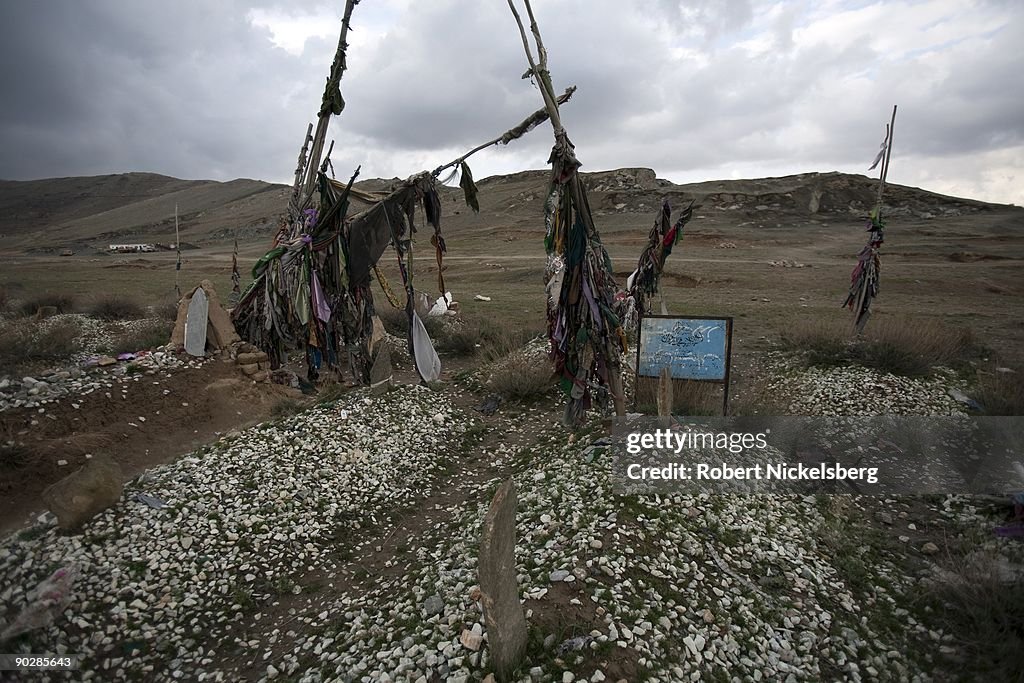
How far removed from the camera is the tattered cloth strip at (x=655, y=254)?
8625 mm

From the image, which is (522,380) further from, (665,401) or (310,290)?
(310,290)

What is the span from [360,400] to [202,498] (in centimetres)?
282

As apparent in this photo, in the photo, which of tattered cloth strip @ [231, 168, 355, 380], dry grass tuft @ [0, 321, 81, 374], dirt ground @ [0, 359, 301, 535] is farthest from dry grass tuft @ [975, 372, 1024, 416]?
dry grass tuft @ [0, 321, 81, 374]

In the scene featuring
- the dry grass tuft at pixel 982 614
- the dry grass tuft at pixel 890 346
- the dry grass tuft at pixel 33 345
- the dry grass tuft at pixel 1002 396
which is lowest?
the dry grass tuft at pixel 982 614

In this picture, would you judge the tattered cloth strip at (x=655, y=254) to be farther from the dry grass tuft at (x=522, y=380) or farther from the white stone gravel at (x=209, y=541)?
the white stone gravel at (x=209, y=541)

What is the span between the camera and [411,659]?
334 centimetres

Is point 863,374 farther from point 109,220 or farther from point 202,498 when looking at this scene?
point 109,220

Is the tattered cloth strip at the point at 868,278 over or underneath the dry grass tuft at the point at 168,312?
over

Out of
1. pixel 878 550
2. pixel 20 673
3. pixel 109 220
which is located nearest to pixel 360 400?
pixel 20 673

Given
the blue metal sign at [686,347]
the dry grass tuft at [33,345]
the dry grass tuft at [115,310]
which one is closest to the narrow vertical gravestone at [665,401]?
the blue metal sign at [686,347]

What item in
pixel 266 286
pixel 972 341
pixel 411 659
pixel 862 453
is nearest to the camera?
pixel 411 659

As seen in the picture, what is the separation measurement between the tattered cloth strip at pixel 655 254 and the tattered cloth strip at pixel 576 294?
11.7 ft

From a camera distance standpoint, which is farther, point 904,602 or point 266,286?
point 266,286

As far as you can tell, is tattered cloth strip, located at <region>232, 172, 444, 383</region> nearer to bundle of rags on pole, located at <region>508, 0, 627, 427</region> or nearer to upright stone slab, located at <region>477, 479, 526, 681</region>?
bundle of rags on pole, located at <region>508, 0, 627, 427</region>
